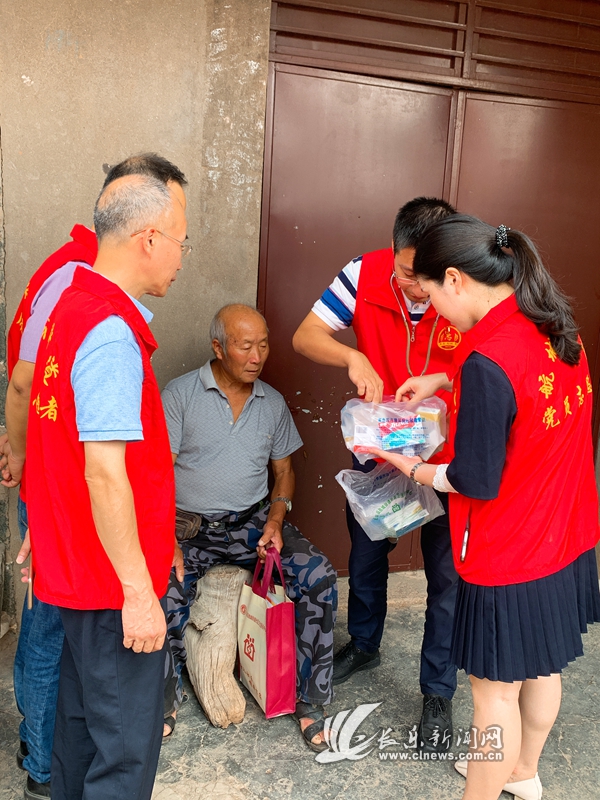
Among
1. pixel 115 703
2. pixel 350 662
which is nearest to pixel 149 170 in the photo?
pixel 115 703

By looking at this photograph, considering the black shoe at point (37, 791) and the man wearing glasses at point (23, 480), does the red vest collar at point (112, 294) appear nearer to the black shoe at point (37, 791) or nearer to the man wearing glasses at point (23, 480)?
the man wearing glasses at point (23, 480)

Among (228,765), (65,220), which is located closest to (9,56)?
(65,220)

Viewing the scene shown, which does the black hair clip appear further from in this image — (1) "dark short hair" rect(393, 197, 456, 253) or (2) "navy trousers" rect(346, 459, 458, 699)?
(2) "navy trousers" rect(346, 459, 458, 699)

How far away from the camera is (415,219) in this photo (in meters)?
2.26

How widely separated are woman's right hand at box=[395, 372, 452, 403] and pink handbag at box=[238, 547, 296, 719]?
81 centimetres

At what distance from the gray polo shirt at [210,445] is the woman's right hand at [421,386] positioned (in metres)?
0.76

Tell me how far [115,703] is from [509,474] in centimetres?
109

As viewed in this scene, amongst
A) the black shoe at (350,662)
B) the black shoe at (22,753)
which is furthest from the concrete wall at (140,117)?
the black shoe at (22,753)

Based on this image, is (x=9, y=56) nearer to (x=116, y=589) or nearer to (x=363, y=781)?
(x=116, y=589)

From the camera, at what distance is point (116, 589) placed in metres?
1.57

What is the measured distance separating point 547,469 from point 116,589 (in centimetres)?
109

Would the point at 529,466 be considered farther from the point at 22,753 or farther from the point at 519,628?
the point at 22,753

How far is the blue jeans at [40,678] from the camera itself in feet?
6.80

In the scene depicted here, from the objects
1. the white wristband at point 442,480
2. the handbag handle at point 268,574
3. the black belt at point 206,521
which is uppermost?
the white wristband at point 442,480
